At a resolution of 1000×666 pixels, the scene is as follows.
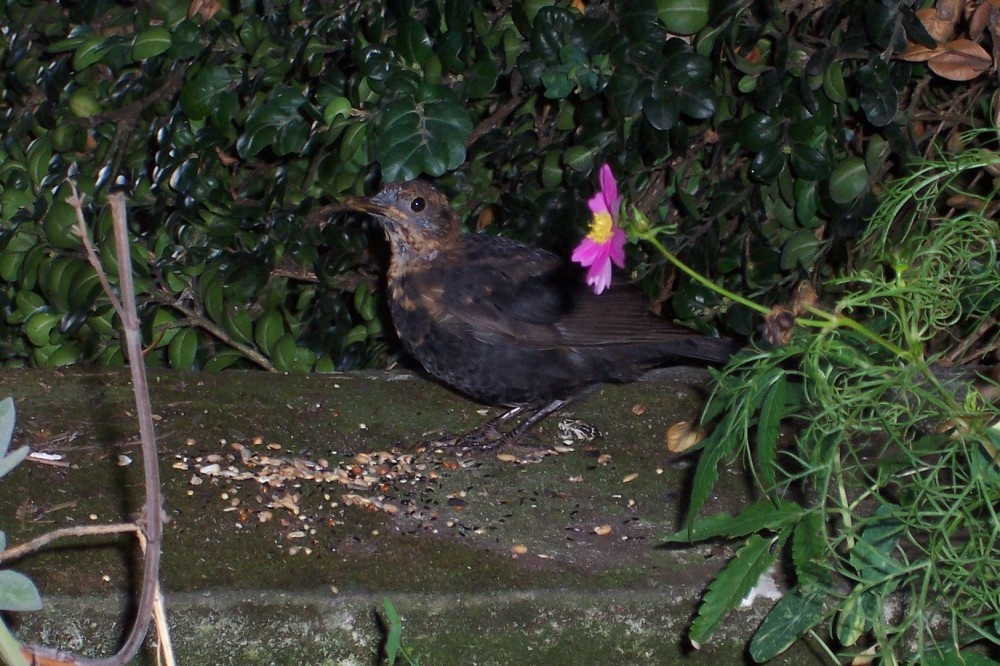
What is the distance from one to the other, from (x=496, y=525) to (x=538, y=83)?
154cm

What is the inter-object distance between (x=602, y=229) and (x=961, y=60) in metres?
2.00

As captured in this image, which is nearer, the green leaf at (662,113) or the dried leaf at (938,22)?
the dried leaf at (938,22)

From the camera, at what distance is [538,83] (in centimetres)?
349

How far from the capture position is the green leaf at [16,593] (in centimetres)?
121

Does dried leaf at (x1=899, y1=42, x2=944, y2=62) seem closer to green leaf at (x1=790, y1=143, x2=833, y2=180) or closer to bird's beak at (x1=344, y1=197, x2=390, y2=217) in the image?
green leaf at (x1=790, y1=143, x2=833, y2=180)

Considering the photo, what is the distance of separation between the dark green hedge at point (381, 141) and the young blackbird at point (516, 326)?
277 mm

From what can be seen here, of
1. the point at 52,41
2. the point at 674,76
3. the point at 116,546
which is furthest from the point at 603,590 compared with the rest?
the point at 52,41

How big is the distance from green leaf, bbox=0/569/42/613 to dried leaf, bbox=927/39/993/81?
273cm

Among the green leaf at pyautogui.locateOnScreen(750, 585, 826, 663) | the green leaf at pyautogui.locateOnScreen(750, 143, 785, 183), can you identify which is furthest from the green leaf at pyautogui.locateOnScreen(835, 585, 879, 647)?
the green leaf at pyautogui.locateOnScreen(750, 143, 785, 183)

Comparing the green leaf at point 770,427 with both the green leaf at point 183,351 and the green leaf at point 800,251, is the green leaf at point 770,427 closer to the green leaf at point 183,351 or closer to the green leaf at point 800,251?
the green leaf at point 800,251

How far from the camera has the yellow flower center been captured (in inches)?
61.5

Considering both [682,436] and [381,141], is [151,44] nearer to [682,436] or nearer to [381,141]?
[381,141]

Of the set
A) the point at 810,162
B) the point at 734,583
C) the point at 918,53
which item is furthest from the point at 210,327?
the point at 734,583

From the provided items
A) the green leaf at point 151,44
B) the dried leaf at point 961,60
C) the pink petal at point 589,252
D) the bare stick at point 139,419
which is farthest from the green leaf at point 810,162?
the bare stick at point 139,419
